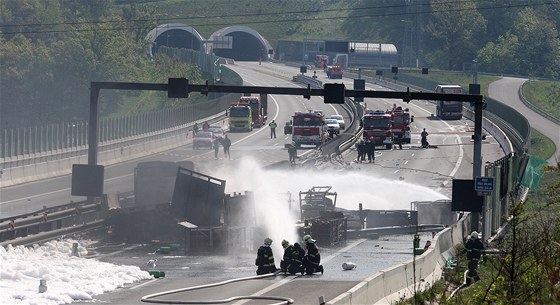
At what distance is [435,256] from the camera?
36125 mm

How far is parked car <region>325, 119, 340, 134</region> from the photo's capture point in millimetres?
101975

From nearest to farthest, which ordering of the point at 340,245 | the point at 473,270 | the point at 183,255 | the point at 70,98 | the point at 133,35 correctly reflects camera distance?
the point at 473,270 < the point at 183,255 < the point at 340,245 < the point at 70,98 < the point at 133,35

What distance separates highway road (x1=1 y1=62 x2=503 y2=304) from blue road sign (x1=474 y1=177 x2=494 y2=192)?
3.50 metres

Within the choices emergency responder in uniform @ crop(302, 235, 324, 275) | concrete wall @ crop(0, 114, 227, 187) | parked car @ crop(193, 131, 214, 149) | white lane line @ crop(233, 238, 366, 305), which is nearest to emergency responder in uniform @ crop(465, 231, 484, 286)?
emergency responder in uniform @ crop(302, 235, 324, 275)

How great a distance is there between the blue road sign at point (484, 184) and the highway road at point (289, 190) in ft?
11.5

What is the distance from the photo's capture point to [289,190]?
62812 mm

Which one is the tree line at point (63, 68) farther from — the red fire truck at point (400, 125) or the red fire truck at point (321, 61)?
the red fire truck at point (400, 125)

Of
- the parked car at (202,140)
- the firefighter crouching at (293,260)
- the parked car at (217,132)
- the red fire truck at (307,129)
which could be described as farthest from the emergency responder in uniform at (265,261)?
the red fire truck at (307,129)

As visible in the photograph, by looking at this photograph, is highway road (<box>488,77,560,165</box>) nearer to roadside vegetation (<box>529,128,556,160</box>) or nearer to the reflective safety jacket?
roadside vegetation (<box>529,128,556,160</box>)

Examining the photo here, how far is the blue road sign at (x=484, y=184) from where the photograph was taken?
4150 centimetres

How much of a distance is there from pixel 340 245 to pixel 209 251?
19.6 ft

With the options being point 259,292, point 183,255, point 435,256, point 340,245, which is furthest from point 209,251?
point 259,292

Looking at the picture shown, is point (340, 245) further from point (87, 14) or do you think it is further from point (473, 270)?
point (87, 14)

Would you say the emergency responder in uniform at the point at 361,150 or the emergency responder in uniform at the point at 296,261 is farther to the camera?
the emergency responder in uniform at the point at 361,150
